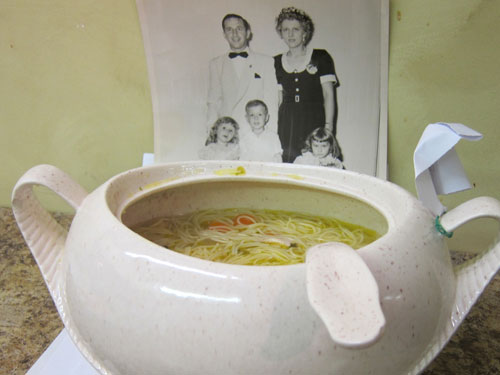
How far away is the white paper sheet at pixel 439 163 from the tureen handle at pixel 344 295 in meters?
0.22

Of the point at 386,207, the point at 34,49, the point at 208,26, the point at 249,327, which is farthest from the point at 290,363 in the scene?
the point at 34,49

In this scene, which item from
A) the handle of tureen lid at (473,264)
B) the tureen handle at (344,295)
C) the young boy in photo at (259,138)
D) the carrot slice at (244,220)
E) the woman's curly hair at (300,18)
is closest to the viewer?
the tureen handle at (344,295)

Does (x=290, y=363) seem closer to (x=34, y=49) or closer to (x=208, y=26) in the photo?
(x=208, y=26)

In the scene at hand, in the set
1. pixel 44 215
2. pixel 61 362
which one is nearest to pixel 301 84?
pixel 44 215

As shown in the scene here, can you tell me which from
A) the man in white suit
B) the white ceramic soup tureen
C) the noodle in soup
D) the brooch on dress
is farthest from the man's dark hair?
the white ceramic soup tureen

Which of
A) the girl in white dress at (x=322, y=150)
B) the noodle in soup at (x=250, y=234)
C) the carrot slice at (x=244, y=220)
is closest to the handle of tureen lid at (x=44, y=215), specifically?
the noodle in soup at (x=250, y=234)

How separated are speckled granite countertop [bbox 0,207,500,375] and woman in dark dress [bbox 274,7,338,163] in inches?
17.9

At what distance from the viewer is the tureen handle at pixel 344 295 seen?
0.30 m

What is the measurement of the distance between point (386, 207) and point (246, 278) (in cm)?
29

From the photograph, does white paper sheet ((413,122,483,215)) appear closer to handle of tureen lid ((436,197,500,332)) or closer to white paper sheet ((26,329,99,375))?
handle of tureen lid ((436,197,500,332))

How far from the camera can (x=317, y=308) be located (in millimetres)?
322

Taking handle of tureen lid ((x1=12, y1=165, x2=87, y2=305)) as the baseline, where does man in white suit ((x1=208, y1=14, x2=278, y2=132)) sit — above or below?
above

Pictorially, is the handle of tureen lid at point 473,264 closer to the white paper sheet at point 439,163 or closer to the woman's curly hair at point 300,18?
the white paper sheet at point 439,163

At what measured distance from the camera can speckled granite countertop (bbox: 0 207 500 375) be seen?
2.25ft
